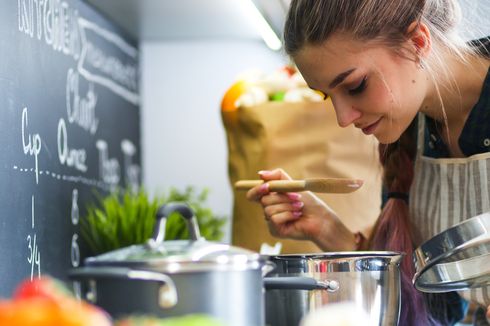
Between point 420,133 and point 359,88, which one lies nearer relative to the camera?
point 359,88

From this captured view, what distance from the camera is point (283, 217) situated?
60.2 inches

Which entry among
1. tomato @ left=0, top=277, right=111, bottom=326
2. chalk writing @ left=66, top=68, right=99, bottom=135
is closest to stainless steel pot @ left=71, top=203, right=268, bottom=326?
tomato @ left=0, top=277, right=111, bottom=326

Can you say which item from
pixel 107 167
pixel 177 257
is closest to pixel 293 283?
pixel 177 257

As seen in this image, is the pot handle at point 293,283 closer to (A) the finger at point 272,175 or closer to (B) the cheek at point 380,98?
(B) the cheek at point 380,98

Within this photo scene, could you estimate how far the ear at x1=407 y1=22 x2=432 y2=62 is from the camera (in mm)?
1304

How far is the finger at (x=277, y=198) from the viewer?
1509mm

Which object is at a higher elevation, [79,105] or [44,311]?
[79,105]

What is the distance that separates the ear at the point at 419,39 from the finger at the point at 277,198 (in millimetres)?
358

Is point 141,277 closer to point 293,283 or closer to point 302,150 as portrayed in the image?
point 293,283

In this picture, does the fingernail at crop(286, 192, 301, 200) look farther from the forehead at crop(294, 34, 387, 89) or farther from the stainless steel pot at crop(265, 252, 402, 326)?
the stainless steel pot at crop(265, 252, 402, 326)

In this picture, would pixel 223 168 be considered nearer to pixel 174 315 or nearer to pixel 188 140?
pixel 188 140

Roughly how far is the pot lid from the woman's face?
48 centimetres

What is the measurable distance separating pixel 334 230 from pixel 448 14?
0.44 m

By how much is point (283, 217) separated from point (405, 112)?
326mm
